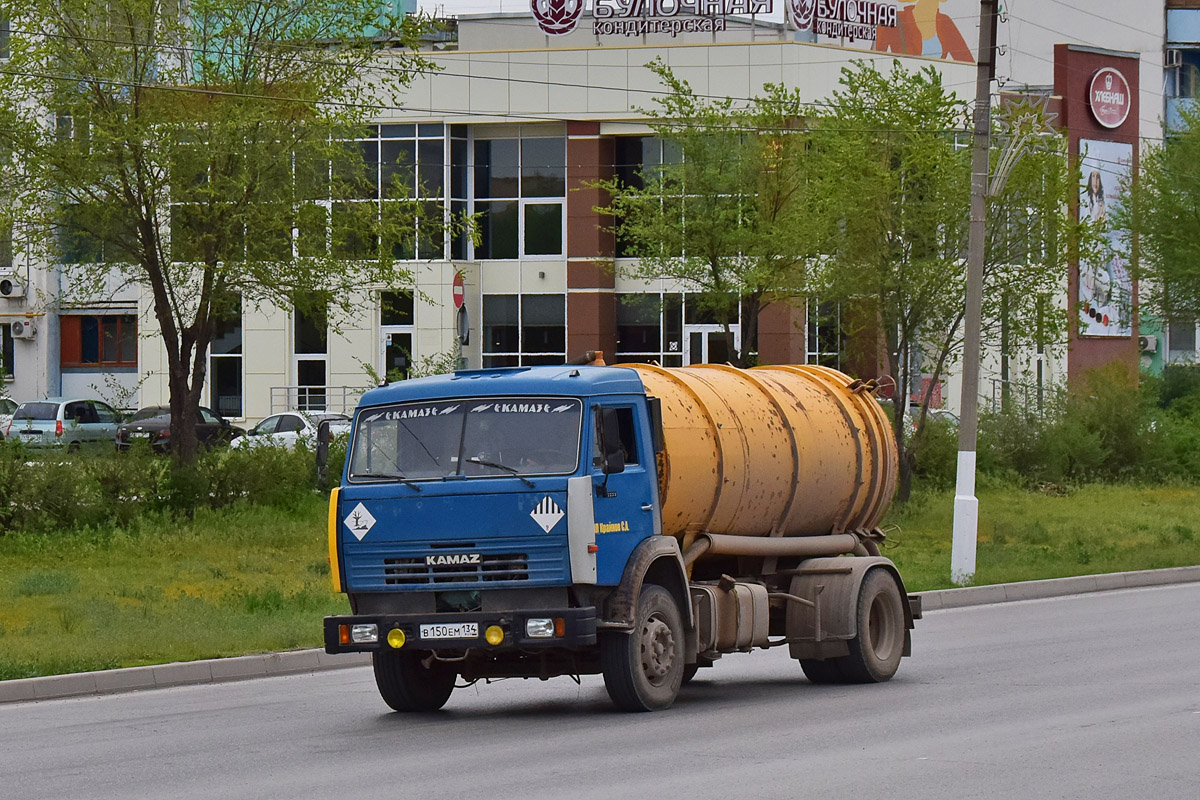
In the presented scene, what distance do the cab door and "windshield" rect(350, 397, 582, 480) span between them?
20 centimetres

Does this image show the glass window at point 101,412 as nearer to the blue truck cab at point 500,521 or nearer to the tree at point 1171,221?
the tree at point 1171,221

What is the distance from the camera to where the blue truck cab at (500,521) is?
1177 centimetres

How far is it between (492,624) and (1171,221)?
3644cm

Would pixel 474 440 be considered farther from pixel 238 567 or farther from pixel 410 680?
pixel 238 567

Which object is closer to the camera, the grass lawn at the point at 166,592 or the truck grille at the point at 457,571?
the truck grille at the point at 457,571

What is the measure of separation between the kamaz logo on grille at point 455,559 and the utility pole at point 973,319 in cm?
1186

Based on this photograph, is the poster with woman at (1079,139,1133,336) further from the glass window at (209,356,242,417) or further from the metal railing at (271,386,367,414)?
the glass window at (209,356,242,417)

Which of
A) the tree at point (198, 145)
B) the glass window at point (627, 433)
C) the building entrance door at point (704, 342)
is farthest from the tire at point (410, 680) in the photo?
Answer: the building entrance door at point (704, 342)

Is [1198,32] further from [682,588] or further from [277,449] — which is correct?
[682,588]

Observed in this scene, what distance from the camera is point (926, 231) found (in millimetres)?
29109

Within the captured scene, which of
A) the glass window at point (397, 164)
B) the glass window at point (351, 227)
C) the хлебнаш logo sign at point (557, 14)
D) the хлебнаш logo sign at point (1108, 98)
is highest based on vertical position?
the хлебнаш logo sign at point (557, 14)

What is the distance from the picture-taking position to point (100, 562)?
76.5ft

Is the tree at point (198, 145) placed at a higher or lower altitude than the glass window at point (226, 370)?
higher

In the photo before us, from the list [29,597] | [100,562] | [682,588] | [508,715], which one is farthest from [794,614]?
[100,562]
